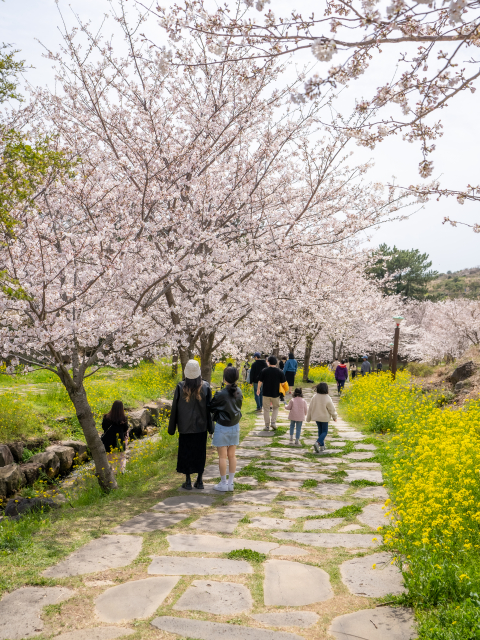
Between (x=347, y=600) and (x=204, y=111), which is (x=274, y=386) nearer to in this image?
(x=204, y=111)

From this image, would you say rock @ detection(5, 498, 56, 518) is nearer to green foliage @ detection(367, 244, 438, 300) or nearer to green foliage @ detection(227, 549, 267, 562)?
green foliage @ detection(227, 549, 267, 562)

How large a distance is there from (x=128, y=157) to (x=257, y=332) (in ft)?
33.2

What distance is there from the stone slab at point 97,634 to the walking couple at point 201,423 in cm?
341

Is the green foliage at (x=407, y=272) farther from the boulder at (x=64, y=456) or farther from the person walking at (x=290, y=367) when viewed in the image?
the boulder at (x=64, y=456)

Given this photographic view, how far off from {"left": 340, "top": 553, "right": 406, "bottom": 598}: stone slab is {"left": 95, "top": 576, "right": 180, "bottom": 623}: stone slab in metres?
1.39

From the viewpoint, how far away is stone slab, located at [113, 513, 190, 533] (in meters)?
4.93

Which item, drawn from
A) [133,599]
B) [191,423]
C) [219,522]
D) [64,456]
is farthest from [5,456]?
[133,599]

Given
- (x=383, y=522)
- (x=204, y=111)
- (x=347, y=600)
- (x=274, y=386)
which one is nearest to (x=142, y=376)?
(x=274, y=386)

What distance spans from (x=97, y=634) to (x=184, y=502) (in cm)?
299

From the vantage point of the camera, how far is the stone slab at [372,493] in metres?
6.04

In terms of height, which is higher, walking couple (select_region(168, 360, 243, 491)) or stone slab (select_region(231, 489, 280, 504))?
walking couple (select_region(168, 360, 243, 491))

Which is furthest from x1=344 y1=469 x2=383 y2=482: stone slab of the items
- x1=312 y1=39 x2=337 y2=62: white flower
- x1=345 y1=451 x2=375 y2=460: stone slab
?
x1=312 y1=39 x2=337 y2=62: white flower

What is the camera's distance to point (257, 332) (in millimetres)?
17516

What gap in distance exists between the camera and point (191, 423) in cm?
654
